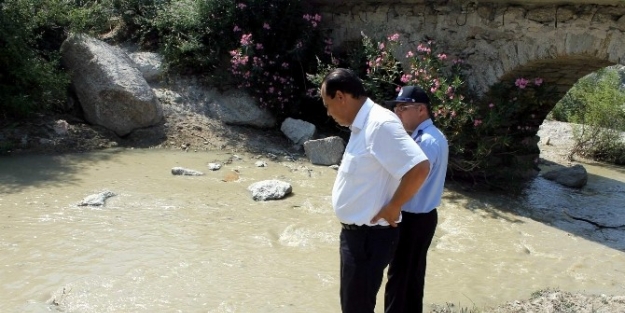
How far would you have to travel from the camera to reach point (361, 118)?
8.23 feet

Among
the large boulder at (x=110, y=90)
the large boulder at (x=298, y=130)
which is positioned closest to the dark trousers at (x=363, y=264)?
the large boulder at (x=298, y=130)

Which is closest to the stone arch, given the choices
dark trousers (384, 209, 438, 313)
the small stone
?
the small stone

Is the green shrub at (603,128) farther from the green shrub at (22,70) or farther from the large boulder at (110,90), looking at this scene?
the green shrub at (22,70)

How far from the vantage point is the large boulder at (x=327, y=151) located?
7.97 metres

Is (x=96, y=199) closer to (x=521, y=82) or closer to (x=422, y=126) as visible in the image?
(x=422, y=126)

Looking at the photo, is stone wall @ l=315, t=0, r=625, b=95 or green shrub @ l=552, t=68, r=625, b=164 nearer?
stone wall @ l=315, t=0, r=625, b=95

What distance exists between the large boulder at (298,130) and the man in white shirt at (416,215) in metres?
5.60

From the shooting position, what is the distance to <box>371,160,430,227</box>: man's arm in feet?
7.97

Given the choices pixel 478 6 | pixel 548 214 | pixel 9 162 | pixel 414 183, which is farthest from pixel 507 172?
pixel 9 162

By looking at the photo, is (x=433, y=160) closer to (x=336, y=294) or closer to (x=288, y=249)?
(x=336, y=294)

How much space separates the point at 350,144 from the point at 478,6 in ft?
18.3

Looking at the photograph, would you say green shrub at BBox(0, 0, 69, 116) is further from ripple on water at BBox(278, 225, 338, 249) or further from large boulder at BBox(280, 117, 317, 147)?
ripple on water at BBox(278, 225, 338, 249)

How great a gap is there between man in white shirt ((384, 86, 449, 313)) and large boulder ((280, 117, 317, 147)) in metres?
5.60

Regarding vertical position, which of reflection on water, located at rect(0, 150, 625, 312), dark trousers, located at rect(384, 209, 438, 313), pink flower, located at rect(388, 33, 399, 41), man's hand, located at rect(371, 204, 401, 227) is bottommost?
reflection on water, located at rect(0, 150, 625, 312)
